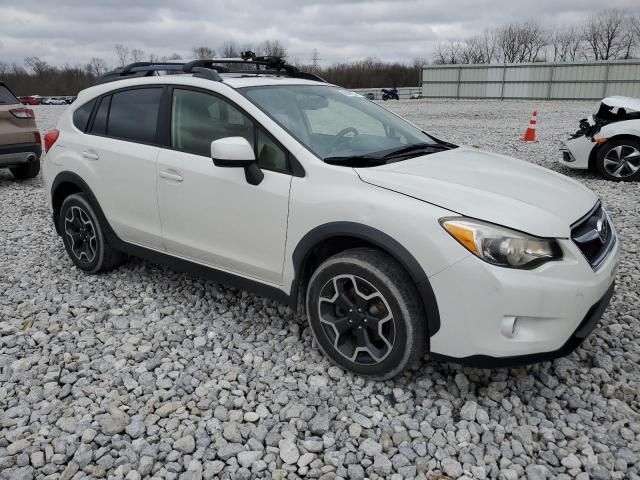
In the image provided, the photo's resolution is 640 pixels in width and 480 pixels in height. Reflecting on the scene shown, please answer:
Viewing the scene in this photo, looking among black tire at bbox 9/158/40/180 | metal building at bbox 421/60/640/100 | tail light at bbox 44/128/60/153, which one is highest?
metal building at bbox 421/60/640/100

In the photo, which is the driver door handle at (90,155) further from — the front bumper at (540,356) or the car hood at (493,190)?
the front bumper at (540,356)

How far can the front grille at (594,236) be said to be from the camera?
2.75m

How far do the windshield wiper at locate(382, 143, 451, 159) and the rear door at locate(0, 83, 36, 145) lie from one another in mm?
7281

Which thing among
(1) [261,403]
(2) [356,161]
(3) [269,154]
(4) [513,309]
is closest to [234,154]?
(3) [269,154]

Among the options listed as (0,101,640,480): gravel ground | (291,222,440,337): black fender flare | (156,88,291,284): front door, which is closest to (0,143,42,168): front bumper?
(0,101,640,480): gravel ground

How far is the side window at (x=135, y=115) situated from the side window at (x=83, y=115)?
0.95ft

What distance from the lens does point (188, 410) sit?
2918 mm

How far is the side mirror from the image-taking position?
3.05 metres

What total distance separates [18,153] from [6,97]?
930mm

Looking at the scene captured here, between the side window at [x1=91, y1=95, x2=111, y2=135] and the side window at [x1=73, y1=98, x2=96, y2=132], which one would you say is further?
the side window at [x1=73, y1=98, x2=96, y2=132]

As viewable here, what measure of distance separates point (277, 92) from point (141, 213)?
1387 mm

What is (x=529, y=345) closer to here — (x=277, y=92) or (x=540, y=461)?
(x=540, y=461)

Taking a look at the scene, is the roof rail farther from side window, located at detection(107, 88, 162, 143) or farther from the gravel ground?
the gravel ground

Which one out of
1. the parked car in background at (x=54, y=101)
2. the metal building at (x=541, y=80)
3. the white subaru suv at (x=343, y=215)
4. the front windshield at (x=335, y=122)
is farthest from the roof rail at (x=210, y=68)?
the parked car in background at (x=54, y=101)
